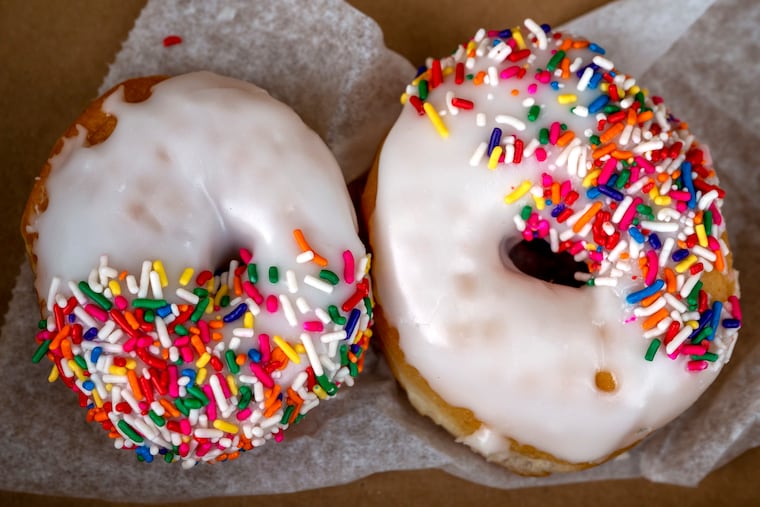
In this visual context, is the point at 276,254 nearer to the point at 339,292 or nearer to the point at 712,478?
the point at 339,292

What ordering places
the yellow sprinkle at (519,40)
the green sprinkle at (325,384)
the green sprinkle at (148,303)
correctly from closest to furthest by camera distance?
the green sprinkle at (148,303), the green sprinkle at (325,384), the yellow sprinkle at (519,40)

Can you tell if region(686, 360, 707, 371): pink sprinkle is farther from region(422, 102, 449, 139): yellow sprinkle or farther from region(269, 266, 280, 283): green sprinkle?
region(269, 266, 280, 283): green sprinkle

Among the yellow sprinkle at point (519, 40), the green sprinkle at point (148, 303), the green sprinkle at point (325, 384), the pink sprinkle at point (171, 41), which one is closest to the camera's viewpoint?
the green sprinkle at point (148, 303)

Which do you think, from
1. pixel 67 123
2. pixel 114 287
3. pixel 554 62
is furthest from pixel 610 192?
pixel 67 123

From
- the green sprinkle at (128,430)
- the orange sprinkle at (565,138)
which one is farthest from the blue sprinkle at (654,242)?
the green sprinkle at (128,430)

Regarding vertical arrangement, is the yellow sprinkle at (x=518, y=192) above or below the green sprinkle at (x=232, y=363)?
above

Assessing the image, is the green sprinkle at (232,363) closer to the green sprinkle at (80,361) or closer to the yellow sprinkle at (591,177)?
the green sprinkle at (80,361)

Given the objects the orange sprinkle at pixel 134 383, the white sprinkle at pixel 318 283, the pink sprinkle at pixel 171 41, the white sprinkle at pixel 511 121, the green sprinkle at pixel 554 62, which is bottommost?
the orange sprinkle at pixel 134 383
